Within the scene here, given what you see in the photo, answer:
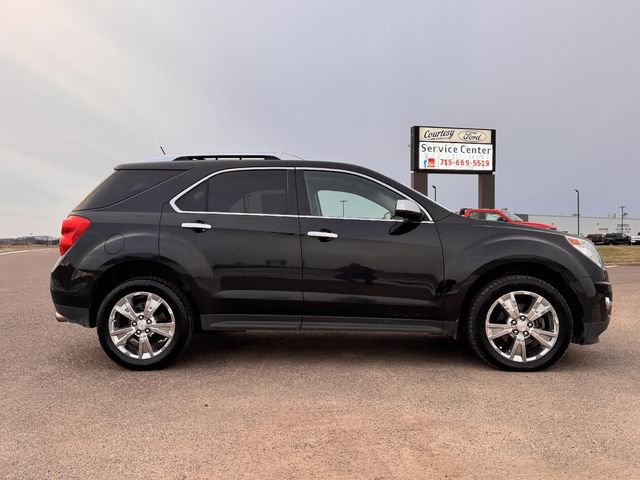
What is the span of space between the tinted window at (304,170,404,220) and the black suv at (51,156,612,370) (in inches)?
2.6

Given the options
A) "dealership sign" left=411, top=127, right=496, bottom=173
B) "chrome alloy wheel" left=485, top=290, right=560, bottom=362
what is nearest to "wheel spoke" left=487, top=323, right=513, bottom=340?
"chrome alloy wheel" left=485, top=290, right=560, bottom=362

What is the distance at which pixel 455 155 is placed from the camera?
1284 inches

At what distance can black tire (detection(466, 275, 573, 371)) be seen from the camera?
14.1ft

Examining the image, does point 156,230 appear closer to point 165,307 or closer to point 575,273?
point 165,307

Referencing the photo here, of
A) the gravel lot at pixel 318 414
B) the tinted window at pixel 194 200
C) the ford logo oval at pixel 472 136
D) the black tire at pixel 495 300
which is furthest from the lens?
the ford logo oval at pixel 472 136

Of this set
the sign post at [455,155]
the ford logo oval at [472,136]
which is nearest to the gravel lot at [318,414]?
the sign post at [455,155]

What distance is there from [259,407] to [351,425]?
703mm

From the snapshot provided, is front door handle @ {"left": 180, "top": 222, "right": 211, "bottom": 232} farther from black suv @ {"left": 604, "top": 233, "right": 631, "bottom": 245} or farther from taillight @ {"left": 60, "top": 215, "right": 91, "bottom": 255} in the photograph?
black suv @ {"left": 604, "top": 233, "right": 631, "bottom": 245}

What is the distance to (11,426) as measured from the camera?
10.6 ft

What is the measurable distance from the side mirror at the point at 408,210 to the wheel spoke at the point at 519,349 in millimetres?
1342

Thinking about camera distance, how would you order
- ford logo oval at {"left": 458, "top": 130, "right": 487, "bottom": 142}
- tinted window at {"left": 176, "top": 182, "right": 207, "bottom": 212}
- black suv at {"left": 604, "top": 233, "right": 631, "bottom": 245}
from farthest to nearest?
black suv at {"left": 604, "top": 233, "right": 631, "bottom": 245} → ford logo oval at {"left": 458, "top": 130, "right": 487, "bottom": 142} → tinted window at {"left": 176, "top": 182, "right": 207, "bottom": 212}

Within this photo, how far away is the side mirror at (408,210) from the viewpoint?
4.36 m

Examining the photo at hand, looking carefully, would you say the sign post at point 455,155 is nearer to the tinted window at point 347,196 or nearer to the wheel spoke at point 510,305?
the tinted window at point 347,196

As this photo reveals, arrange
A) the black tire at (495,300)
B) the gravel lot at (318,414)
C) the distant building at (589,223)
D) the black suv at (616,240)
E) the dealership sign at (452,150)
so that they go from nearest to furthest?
the gravel lot at (318,414)
the black tire at (495,300)
the dealership sign at (452,150)
the black suv at (616,240)
the distant building at (589,223)
